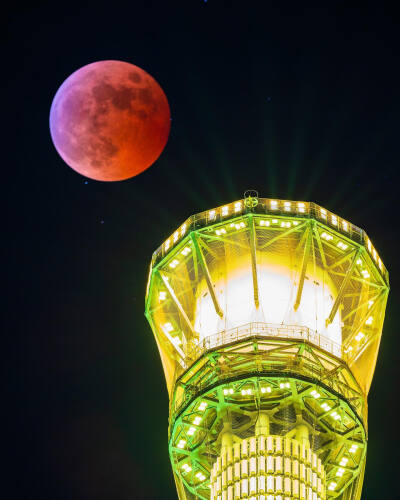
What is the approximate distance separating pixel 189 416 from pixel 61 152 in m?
22.4

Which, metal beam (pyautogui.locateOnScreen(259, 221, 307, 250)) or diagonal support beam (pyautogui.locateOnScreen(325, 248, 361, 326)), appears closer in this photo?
diagonal support beam (pyautogui.locateOnScreen(325, 248, 361, 326))

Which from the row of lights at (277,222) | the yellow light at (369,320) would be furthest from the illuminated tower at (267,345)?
the yellow light at (369,320)

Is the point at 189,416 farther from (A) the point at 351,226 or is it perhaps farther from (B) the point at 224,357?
(A) the point at 351,226

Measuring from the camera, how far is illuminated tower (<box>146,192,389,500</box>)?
288 feet

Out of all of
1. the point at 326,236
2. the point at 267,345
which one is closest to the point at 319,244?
the point at 326,236

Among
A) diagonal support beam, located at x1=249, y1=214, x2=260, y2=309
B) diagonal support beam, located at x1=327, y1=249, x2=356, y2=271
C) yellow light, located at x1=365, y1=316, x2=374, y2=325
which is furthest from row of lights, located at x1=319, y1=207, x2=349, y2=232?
yellow light, located at x1=365, y1=316, x2=374, y2=325

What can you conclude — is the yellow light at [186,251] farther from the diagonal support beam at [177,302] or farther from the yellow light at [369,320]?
the yellow light at [369,320]

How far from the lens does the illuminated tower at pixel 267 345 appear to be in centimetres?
8781

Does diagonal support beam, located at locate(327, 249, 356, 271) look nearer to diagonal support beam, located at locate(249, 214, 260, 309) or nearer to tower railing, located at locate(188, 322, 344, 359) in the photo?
diagonal support beam, located at locate(249, 214, 260, 309)

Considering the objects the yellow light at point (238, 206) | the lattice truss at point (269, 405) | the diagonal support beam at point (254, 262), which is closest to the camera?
the lattice truss at point (269, 405)

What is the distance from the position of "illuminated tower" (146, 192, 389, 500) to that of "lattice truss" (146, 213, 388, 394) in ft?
0.32

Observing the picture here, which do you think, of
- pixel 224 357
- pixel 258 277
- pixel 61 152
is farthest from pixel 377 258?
pixel 61 152

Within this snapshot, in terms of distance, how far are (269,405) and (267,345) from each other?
14.4ft

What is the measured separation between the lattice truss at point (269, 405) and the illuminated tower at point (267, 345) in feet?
0.31
